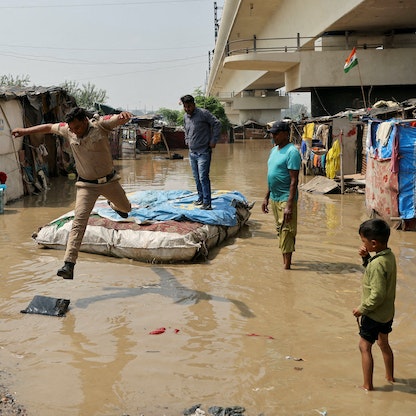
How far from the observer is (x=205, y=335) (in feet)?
15.2

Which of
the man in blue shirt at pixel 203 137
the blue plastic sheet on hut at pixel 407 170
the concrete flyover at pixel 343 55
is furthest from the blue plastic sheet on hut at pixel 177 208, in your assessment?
the concrete flyover at pixel 343 55

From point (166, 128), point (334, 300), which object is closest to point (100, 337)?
point (334, 300)

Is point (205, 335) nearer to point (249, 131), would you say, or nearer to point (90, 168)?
point (90, 168)

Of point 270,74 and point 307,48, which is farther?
point 270,74

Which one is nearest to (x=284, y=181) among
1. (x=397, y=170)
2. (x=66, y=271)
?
(x=66, y=271)

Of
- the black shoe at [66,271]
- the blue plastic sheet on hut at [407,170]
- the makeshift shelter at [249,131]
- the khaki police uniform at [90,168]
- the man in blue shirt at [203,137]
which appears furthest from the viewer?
the makeshift shelter at [249,131]

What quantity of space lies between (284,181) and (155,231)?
5.80 feet

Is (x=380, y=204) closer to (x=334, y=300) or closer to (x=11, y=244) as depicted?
(x=334, y=300)

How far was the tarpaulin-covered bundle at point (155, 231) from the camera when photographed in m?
6.79

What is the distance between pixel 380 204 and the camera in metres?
9.59

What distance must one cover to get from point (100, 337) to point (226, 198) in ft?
14.7

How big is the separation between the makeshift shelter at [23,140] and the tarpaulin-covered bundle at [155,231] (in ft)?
18.0

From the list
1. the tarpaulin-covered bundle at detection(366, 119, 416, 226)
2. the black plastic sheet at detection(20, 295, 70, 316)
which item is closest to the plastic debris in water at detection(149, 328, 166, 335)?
the black plastic sheet at detection(20, 295, 70, 316)

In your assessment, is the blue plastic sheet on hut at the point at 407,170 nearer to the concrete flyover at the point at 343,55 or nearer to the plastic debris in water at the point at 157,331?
the plastic debris in water at the point at 157,331
